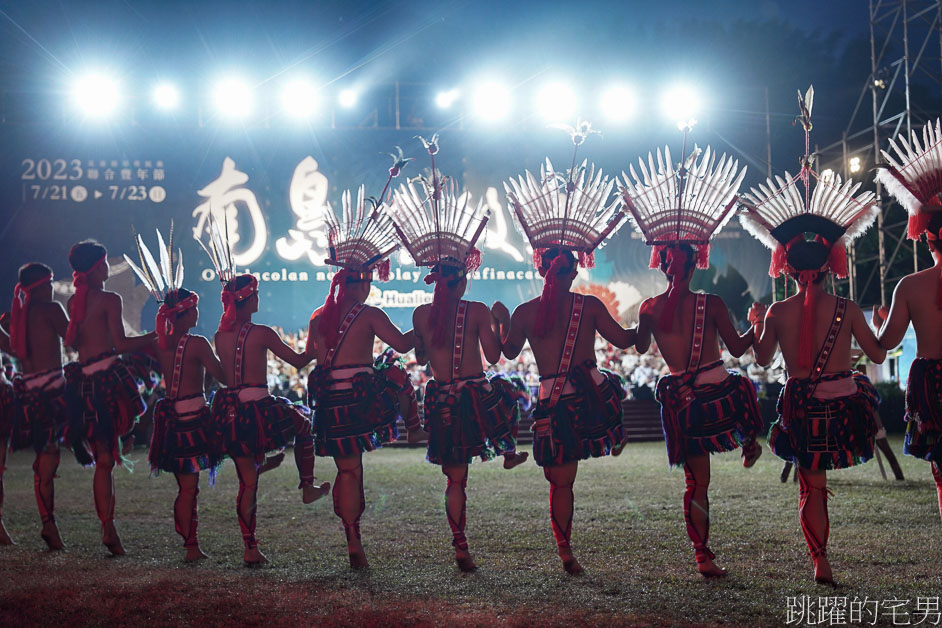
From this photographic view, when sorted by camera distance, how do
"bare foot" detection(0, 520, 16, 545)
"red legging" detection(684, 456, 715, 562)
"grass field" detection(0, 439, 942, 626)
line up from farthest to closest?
1. "bare foot" detection(0, 520, 16, 545)
2. "red legging" detection(684, 456, 715, 562)
3. "grass field" detection(0, 439, 942, 626)

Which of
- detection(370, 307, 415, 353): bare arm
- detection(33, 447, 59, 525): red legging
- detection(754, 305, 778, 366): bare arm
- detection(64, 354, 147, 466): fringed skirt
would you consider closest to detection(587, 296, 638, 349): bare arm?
detection(754, 305, 778, 366): bare arm

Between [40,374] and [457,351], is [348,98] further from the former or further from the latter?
[457,351]

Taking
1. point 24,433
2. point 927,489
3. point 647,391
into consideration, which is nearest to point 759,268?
point 647,391

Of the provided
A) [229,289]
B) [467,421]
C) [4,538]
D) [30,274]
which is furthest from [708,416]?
[4,538]

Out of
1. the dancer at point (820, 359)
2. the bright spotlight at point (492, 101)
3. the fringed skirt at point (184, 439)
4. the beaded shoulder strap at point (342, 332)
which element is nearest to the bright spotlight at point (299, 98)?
the bright spotlight at point (492, 101)

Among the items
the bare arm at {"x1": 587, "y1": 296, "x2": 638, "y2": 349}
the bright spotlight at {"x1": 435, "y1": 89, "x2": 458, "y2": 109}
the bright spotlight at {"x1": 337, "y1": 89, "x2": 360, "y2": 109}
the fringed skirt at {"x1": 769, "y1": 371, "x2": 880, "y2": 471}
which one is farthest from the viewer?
the bright spotlight at {"x1": 435, "y1": 89, "x2": 458, "y2": 109}

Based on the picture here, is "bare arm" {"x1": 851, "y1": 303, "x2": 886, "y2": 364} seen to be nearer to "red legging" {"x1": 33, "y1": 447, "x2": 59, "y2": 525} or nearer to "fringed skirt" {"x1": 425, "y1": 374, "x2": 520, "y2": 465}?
"fringed skirt" {"x1": 425, "y1": 374, "x2": 520, "y2": 465}

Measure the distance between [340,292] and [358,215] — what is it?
0.44 meters

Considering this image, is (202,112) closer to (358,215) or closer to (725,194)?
(358,215)

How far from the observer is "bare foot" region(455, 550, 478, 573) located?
155 inches

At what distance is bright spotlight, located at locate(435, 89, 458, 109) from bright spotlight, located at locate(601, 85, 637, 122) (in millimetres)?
2738

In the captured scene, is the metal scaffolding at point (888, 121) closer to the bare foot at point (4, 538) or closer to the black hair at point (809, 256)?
the black hair at point (809, 256)

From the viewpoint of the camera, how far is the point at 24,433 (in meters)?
4.78

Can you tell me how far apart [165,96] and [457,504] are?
39.7 feet
